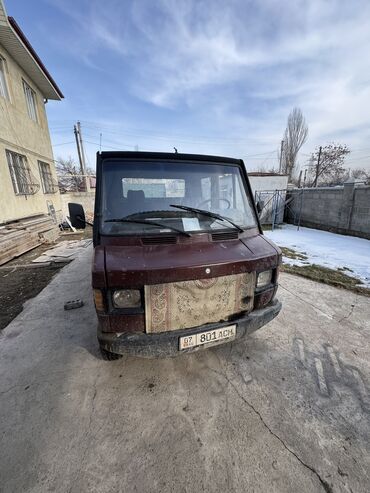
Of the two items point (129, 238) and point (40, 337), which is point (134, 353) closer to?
point (129, 238)

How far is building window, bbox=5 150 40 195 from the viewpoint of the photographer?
8.17 metres

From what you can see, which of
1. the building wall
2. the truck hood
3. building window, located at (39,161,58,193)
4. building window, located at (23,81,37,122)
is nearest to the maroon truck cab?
the truck hood

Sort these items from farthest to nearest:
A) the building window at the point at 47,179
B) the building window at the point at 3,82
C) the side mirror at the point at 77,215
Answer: the building window at the point at 47,179 → the building window at the point at 3,82 → the side mirror at the point at 77,215

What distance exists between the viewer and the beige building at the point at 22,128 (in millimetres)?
7434

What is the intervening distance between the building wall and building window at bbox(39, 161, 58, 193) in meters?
13.1

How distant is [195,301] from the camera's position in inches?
77.9

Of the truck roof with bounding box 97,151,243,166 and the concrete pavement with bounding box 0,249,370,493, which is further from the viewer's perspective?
the truck roof with bounding box 97,151,243,166

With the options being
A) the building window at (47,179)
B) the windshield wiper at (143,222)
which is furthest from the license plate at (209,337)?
the building window at (47,179)

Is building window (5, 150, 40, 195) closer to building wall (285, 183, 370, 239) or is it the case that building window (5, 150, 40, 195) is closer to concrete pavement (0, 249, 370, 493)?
concrete pavement (0, 249, 370, 493)

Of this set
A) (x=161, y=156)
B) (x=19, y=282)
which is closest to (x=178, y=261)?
(x=161, y=156)

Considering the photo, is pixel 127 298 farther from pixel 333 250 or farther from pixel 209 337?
pixel 333 250

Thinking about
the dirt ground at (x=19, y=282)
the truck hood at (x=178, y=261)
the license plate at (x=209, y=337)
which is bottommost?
the dirt ground at (x=19, y=282)

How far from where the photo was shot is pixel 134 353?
1914 mm

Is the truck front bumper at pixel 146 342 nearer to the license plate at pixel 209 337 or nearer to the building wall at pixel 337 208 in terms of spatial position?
the license plate at pixel 209 337
